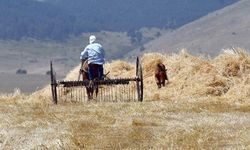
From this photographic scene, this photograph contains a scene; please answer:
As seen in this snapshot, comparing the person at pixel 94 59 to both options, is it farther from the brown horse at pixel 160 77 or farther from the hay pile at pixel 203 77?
the brown horse at pixel 160 77

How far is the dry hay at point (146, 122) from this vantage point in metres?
15.8

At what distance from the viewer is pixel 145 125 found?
723 inches

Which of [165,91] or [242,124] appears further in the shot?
[165,91]

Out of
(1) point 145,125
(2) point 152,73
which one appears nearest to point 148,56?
(2) point 152,73

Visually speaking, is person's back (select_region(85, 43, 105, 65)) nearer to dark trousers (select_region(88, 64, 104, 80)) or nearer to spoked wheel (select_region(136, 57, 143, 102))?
dark trousers (select_region(88, 64, 104, 80))

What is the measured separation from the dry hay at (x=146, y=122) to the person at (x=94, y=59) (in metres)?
2.46

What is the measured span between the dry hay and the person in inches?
97.0

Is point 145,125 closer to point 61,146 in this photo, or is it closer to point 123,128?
point 123,128

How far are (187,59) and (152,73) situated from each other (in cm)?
229

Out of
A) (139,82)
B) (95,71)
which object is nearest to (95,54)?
(95,71)

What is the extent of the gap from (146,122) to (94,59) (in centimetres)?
1017

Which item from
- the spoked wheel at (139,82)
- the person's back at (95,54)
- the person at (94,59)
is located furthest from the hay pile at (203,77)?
the person's back at (95,54)

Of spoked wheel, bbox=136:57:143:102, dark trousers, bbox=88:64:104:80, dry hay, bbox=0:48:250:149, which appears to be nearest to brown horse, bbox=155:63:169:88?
dry hay, bbox=0:48:250:149

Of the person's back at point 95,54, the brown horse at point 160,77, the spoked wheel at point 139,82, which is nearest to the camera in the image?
the spoked wheel at point 139,82
